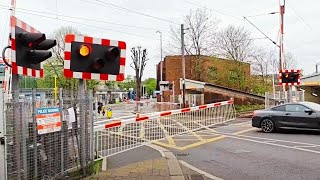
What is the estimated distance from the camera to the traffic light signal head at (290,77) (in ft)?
73.9

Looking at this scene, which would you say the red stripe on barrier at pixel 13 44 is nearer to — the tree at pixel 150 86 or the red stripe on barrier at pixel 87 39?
the red stripe on barrier at pixel 87 39

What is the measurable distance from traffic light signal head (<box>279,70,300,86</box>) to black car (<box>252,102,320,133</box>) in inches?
283

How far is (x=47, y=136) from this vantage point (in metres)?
6.57

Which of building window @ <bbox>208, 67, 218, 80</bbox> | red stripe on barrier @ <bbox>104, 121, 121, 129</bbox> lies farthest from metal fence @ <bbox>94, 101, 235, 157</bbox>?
building window @ <bbox>208, 67, 218, 80</bbox>

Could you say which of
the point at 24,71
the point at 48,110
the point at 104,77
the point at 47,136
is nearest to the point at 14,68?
the point at 24,71

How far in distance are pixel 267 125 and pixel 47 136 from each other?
451 inches

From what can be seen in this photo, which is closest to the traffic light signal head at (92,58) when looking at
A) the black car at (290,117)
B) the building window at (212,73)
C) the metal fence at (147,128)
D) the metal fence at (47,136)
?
the metal fence at (47,136)

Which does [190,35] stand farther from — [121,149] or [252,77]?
[121,149]

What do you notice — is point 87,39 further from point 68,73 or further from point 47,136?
point 47,136

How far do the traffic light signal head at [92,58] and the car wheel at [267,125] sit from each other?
9.89 meters

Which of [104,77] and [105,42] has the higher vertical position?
[105,42]

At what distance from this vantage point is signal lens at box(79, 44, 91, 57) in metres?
7.31

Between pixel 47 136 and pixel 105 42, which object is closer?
pixel 47 136

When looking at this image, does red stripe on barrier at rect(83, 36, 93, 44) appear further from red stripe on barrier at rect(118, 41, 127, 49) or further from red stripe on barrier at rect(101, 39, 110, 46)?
red stripe on barrier at rect(118, 41, 127, 49)
